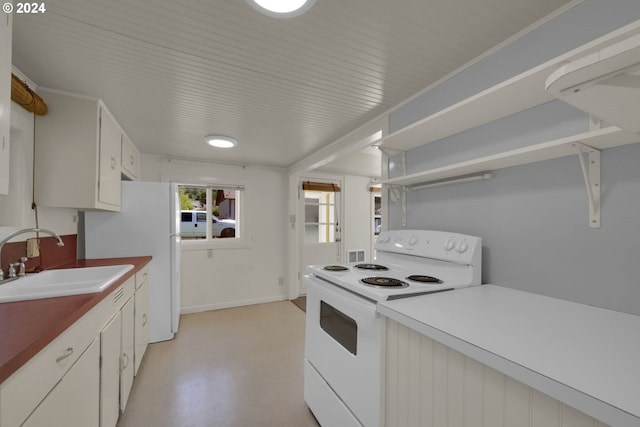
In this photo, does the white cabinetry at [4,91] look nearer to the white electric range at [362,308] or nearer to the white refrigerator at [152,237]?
the white electric range at [362,308]

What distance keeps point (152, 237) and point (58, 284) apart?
4.70 ft

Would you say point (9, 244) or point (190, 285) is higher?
point (9, 244)

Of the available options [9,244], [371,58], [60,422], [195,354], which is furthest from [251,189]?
[60,422]

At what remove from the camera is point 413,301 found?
1060 mm

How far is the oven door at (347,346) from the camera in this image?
1.07 m

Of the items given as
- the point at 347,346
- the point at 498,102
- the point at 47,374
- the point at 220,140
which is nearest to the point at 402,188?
the point at 498,102

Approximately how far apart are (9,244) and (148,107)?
122 centimetres

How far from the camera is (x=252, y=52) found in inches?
53.6

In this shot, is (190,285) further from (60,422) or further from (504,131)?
(504,131)

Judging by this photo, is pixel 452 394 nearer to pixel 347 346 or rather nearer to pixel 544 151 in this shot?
pixel 347 346

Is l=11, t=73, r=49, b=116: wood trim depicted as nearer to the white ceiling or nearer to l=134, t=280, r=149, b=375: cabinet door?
the white ceiling

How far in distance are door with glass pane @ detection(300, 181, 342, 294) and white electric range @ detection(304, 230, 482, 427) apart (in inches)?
103

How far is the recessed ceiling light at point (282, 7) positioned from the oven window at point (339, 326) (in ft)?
4.51

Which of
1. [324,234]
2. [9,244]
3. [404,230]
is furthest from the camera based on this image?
[324,234]
